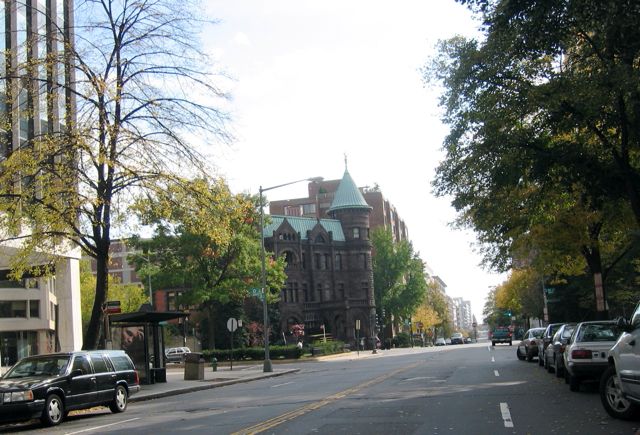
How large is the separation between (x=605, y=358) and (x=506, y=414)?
4.17m

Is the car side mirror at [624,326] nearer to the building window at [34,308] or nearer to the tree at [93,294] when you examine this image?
the building window at [34,308]

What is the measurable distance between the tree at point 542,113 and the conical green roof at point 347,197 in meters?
63.0

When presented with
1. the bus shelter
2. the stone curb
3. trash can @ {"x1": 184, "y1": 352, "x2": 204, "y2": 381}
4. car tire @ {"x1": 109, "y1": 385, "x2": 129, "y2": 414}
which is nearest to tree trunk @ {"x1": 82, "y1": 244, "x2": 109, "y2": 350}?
Answer: the stone curb

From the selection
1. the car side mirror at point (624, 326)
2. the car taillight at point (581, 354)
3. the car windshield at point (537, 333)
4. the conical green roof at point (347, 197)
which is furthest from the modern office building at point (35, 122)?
the conical green roof at point (347, 197)

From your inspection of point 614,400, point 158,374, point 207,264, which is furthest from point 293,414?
point 207,264

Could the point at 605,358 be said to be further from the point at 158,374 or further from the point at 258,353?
the point at 258,353

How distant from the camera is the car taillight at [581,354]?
15156 millimetres

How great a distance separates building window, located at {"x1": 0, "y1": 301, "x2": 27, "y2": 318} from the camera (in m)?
51.6

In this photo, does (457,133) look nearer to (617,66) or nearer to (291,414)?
(617,66)

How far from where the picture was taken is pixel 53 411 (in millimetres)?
14781

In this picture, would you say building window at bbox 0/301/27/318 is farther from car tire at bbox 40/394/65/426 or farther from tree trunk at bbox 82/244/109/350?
car tire at bbox 40/394/65/426

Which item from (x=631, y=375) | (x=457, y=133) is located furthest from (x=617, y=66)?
(x=631, y=375)

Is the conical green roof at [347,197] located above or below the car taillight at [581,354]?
above

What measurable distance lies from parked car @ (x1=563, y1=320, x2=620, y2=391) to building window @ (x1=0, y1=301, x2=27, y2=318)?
46.1m
